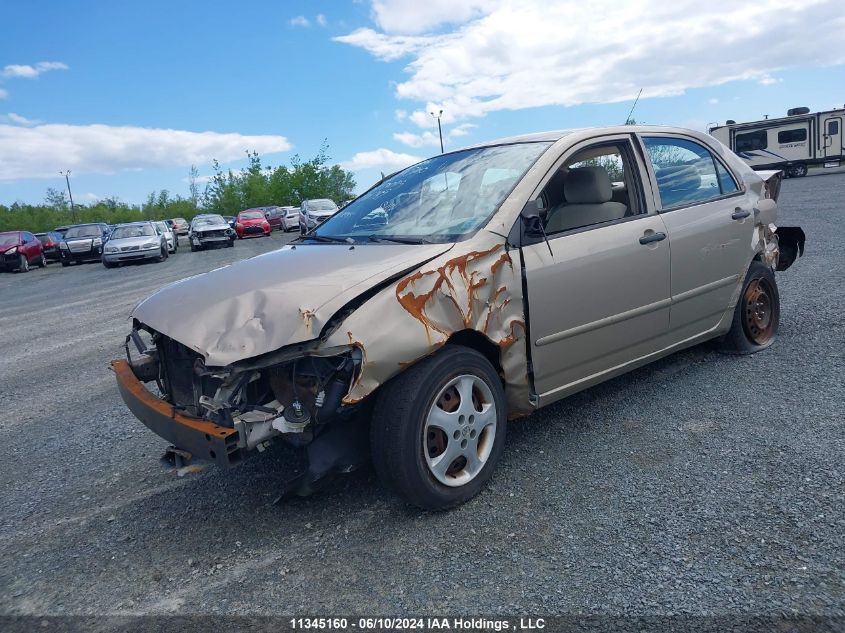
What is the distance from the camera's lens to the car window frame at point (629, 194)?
338 centimetres

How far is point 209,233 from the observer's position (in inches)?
1097

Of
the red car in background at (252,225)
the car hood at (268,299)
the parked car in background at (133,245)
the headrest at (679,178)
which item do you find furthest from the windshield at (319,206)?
the car hood at (268,299)

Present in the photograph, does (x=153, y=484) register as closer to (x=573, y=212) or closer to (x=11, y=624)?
(x=11, y=624)

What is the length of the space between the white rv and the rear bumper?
31240mm

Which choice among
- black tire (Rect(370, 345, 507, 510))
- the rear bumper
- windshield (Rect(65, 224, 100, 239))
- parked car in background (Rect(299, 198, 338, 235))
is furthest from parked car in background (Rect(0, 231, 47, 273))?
black tire (Rect(370, 345, 507, 510))

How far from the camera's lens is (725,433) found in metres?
3.62

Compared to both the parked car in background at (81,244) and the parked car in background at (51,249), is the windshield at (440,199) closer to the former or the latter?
the parked car in background at (81,244)

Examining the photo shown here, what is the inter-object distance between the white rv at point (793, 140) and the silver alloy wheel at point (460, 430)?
100 feet

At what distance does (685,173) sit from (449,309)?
241 cm

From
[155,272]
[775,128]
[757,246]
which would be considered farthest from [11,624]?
[775,128]

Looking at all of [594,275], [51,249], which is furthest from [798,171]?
[51,249]

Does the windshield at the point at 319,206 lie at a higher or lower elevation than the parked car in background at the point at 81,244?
higher

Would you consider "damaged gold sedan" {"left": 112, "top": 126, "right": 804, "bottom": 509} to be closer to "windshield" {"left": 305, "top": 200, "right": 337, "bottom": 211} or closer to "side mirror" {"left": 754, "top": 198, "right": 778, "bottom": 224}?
"side mirror" {"left": 754, "top": 198, "right": 778, "bottom": 224}

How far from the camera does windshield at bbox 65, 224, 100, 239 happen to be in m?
26.1
